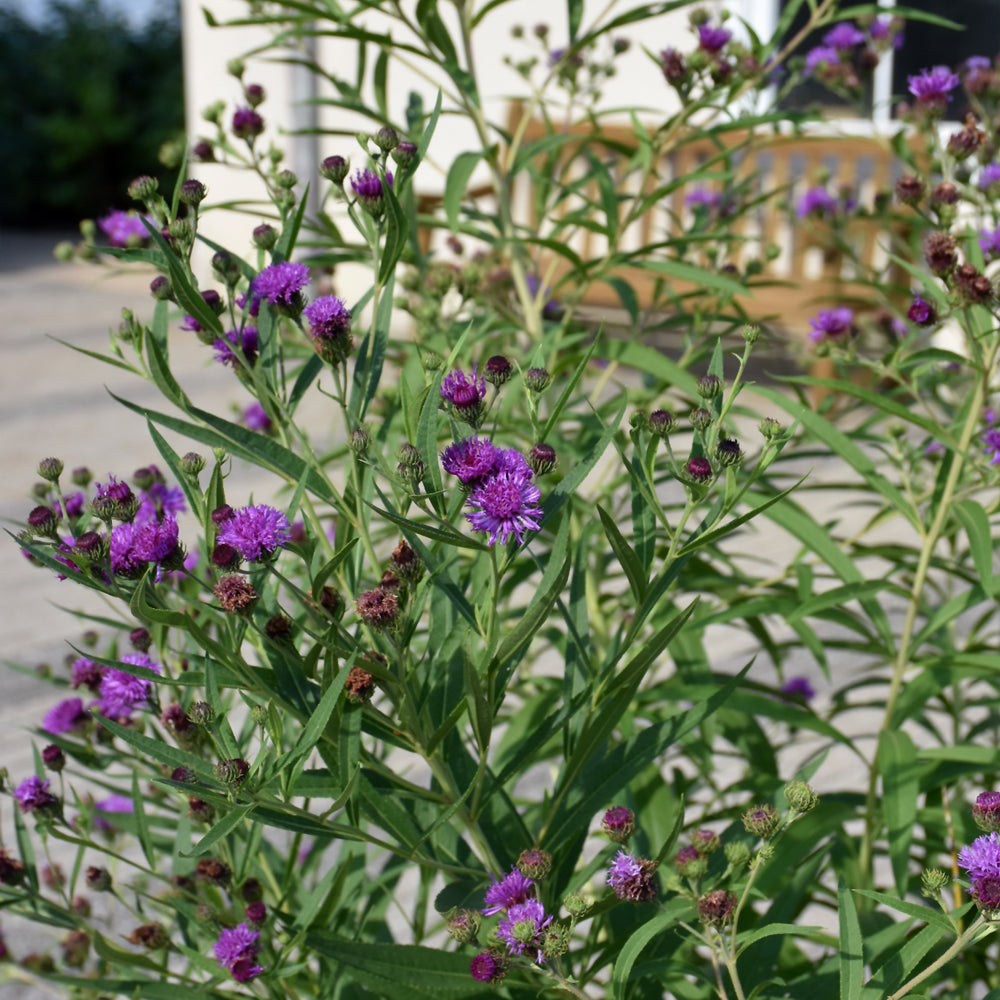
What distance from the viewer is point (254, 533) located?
2.10 feet

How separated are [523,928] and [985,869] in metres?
0.22

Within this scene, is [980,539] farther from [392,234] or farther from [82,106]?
[82,106]

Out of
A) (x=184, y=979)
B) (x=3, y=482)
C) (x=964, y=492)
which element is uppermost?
(x=964, y=492)

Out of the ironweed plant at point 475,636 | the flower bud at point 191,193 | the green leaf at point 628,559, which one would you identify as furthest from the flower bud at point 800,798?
the flower bud at point 191,193

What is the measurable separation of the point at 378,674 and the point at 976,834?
1.95ft

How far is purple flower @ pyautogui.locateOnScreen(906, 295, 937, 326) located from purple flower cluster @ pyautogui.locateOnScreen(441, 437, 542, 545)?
0.49 meters

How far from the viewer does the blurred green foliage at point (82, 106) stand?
988 cm

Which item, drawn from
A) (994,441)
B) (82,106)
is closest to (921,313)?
(994,441)

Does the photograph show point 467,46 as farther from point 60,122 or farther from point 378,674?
point 60,122

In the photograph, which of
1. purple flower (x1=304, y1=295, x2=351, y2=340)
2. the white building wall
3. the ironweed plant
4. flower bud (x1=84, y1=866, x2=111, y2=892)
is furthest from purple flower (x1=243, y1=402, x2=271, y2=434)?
the white building wall

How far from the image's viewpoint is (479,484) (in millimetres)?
613

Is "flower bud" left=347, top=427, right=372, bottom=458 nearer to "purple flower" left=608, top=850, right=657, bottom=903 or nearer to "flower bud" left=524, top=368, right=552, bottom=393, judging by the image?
"flower bud" left=524, top=368, right=552, bottom=393

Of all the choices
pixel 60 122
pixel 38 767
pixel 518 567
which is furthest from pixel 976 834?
pixel 60 122

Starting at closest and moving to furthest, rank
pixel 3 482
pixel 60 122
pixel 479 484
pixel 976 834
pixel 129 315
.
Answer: pixel 479 484, pixel 129 315, pixel 976 834, pixel 3 482, pixel 60 122
